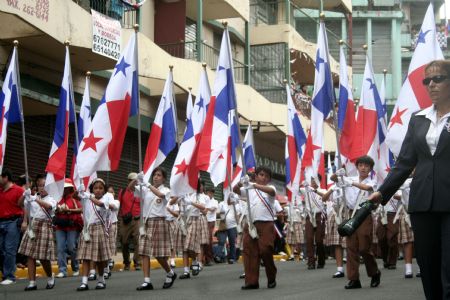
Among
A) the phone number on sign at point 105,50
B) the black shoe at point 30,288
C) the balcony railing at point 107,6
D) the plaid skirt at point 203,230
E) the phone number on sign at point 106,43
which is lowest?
the black shoe at point 30,288

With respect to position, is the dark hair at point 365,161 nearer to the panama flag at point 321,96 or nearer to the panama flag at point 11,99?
the panama flag at point 321,96

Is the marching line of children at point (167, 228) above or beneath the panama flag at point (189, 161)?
beneath

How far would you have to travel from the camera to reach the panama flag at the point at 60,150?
1362 centimetres

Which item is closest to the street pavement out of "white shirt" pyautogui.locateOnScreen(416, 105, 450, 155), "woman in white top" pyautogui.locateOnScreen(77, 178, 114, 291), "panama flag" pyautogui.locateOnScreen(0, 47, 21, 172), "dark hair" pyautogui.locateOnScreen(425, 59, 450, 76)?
"woman in white top" pyautogui.locateOnScreen(77, 178, 114, 291)

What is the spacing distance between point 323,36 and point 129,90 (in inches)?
130

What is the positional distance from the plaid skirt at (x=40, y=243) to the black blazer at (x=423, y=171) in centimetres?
820

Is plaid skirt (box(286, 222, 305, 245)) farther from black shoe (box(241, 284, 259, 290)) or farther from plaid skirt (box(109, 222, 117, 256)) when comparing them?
black shoe (box(241, 284, 259, 290))

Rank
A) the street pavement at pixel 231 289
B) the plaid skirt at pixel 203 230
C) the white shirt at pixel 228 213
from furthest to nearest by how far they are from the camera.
→ 1. the white shirt at pixel 228 213
2. the plaid skirt at pixel 203 230
3. the street pavement at pixel 231 289

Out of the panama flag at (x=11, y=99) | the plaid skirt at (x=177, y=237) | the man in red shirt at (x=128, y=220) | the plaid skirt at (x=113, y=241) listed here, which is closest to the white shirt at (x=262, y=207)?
the plaid skirt at (x=113, y=241)

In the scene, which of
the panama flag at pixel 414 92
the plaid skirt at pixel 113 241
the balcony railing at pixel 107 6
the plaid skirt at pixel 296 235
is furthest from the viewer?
the plaid skirt at pixel 296 235

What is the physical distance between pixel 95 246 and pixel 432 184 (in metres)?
8.30

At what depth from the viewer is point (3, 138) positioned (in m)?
14.0

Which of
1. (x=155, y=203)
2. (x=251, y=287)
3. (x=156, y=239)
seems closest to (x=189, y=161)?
(x=155, y=203)

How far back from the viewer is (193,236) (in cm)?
1673
